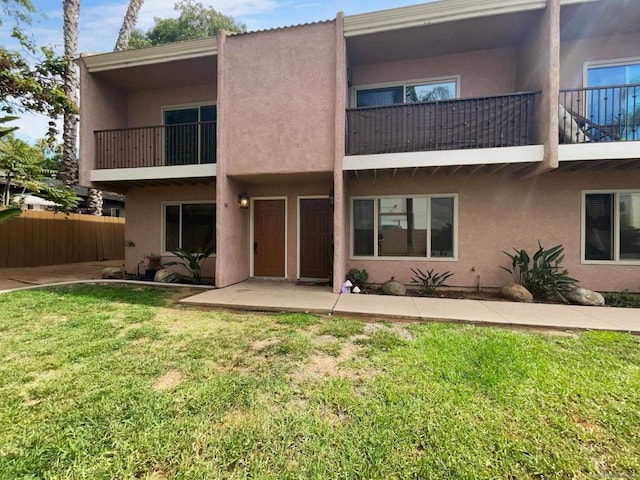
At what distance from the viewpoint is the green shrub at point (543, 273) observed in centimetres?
616

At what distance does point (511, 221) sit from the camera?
22.8 feet

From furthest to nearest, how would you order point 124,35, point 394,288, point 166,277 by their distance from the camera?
point 124,35, point 166,277, point 394,288

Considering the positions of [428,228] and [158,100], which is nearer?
[428,228]

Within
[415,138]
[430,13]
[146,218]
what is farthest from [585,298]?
[146,218]

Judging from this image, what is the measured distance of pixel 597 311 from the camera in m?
5.17

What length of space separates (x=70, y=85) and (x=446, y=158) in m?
13.8

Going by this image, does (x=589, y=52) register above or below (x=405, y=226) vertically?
above

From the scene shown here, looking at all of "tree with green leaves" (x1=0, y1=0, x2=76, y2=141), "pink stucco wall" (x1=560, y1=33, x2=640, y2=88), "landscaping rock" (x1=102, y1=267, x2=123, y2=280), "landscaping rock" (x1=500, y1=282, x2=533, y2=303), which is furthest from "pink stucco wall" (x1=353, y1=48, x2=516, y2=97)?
"tree with green leaves" (x1=0, y1=0, x2=76, y2=141)

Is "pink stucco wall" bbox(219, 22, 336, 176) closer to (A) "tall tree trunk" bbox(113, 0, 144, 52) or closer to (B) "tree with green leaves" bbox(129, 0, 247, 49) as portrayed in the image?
(A) "tall tree trunk" bbox(113, 0, 144, 52)

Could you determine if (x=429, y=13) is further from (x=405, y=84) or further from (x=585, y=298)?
(x=585, y=298)

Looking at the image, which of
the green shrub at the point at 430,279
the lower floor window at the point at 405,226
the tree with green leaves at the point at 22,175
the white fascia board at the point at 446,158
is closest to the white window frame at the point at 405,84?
the white fascia board at the point at 446,158

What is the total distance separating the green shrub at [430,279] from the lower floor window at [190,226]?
592cm

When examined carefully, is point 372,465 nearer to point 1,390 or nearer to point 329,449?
point 329,449

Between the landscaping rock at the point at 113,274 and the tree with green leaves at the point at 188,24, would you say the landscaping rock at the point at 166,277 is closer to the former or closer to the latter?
the landscaping rock at the point at 113,274
